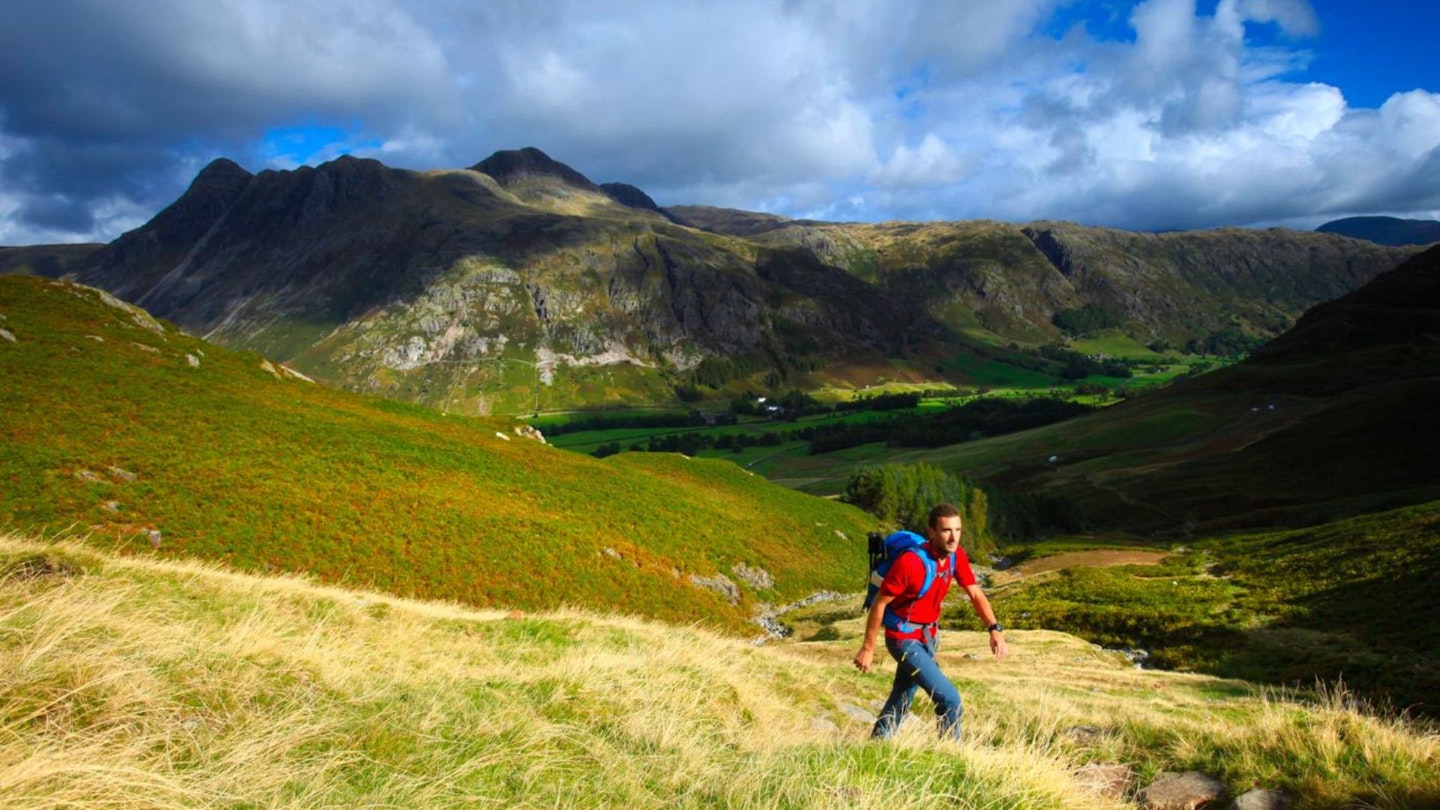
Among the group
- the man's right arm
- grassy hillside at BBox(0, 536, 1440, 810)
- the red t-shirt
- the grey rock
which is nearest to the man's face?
the red t-shirt

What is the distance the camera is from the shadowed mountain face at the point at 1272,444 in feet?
315

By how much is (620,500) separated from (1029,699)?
38.0 m

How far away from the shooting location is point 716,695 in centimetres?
1120

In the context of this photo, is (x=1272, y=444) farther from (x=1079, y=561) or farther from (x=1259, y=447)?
(x=1079, y=561)

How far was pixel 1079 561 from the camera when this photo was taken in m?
73.2

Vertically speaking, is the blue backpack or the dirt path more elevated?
the blue backpack

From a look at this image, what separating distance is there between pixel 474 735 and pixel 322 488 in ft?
103

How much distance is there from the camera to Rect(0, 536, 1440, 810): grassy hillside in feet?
18.6

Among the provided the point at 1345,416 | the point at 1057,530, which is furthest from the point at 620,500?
the point at 1345,416

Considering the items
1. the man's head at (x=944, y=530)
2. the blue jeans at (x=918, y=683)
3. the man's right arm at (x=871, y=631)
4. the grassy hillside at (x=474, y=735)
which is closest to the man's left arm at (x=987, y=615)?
the man's head at (x=944, y=530)

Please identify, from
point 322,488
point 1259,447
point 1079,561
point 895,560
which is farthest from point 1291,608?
point 1259,447

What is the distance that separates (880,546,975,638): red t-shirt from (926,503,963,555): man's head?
0.16 m

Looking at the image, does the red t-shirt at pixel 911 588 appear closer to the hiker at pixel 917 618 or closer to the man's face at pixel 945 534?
the hiker at pixel 917 618

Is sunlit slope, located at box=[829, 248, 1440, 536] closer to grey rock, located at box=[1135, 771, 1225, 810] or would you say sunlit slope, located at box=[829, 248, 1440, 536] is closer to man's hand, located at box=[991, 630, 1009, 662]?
man's hand, located at box=[991, 630, 1009, 662]
